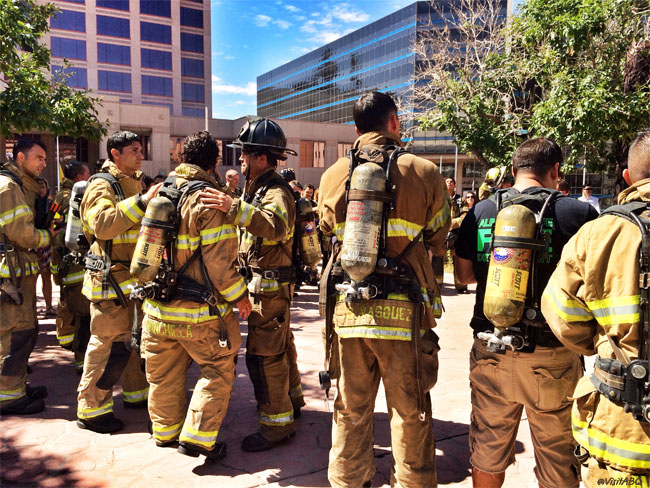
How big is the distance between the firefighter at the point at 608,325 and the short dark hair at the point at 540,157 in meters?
0.58

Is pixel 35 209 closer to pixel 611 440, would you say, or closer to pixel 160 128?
pixel 611 440

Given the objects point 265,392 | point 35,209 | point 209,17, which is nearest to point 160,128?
point 209,17

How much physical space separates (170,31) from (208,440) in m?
52.4

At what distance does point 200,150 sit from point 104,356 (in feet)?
6.48

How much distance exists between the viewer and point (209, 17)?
5188 centimetres

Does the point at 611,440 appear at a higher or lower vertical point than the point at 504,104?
lower

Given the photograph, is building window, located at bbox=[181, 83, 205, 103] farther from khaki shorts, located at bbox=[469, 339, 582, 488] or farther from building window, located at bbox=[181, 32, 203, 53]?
khaki shorts, located at bbox=[469, 339, 582, 488]

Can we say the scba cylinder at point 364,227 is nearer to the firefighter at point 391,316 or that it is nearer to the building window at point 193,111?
the firefighter at point 391,316

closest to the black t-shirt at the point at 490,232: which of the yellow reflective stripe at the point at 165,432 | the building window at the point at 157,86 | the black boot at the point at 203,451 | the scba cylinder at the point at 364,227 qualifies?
the scba cylinder at the point at 364,227

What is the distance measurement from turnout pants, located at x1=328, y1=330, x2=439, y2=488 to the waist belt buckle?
1039mm

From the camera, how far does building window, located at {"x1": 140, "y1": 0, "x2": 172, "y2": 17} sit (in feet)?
154

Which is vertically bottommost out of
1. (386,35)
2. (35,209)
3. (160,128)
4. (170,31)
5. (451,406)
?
(451,406)

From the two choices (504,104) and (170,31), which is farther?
(170,31)

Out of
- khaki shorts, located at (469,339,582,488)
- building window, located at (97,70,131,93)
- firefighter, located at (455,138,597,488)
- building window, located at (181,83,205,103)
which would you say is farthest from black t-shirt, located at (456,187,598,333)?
building window, located at (181,83,205,103)
